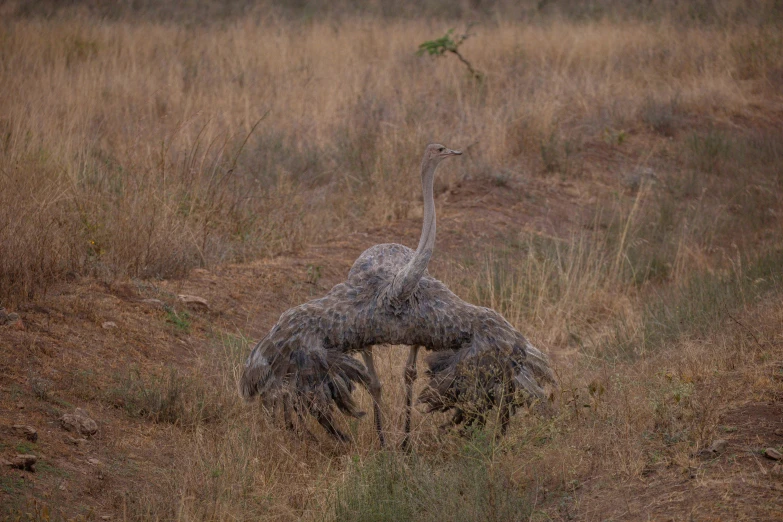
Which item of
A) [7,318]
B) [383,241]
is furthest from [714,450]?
[383,241]

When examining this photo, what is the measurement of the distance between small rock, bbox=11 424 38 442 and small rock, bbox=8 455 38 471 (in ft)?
0.75

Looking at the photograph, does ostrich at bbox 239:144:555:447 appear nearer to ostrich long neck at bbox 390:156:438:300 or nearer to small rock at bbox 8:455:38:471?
→ ostrich long neck at bbox 390:156:438:300

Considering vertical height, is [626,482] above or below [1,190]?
below

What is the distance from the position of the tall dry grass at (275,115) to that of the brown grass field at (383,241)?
0.12ft

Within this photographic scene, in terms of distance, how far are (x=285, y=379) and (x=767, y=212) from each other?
21.5ft

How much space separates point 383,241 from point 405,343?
3.73m

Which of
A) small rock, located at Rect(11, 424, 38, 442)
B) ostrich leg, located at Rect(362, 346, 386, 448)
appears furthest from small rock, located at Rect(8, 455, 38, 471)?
ostrich leg, located at Rect(362, 346, 386, 448)

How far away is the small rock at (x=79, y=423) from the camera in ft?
15.6

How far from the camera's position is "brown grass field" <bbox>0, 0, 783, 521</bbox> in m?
4.30

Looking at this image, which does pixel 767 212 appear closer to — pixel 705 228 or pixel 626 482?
pixel 705 228

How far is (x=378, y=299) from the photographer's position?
15.4ft

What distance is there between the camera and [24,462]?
4.25 metres

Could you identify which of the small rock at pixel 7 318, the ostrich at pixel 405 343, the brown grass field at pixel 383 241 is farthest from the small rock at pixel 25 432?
the small rock at pixel 7 318

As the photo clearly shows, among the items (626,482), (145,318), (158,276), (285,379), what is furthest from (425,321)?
(158,276)
